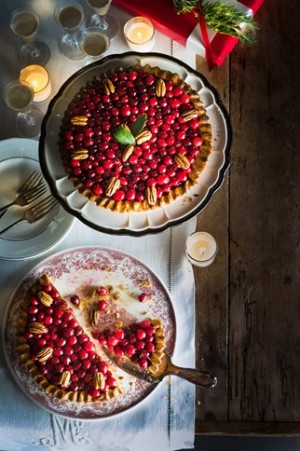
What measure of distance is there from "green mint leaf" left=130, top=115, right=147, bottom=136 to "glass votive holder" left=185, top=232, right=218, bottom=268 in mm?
299

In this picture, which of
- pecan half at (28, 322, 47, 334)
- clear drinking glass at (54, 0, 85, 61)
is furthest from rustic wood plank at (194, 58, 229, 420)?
clear drinking glass at (54, 0, 85, 61)

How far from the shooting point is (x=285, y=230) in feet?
4.19

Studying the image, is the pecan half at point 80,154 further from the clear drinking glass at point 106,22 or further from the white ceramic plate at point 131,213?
the clear drinking glass at point 106,22

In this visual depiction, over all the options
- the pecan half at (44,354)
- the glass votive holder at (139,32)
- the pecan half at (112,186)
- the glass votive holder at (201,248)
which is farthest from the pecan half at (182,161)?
the pecan half at (44,354)

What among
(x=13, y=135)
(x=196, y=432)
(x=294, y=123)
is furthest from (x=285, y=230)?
(x=13, y=135)

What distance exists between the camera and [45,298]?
1181 mm

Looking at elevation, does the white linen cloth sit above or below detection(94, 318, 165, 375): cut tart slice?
below

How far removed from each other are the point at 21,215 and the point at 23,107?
0.72ft

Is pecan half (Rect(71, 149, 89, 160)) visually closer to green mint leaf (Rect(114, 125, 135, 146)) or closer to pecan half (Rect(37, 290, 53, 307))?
green mint leaf (Rect(114, 125, 135, 146))

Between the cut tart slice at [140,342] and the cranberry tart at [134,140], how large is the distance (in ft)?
0.92

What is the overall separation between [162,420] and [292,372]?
11.4 inches

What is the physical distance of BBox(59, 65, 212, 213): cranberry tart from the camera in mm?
1048

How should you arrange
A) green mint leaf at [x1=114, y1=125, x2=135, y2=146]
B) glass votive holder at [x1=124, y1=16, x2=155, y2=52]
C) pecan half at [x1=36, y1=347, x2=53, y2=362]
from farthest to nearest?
glass votive holder at [x1=124, y1=16, x2=155, y2=52]
pecan half at [x1=36, y1=347, x2=53, y2=362]
green mint leaf at [x1=114, y1=125, x2=135, y2=146]

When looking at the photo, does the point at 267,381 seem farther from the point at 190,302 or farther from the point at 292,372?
the point at 190,302
